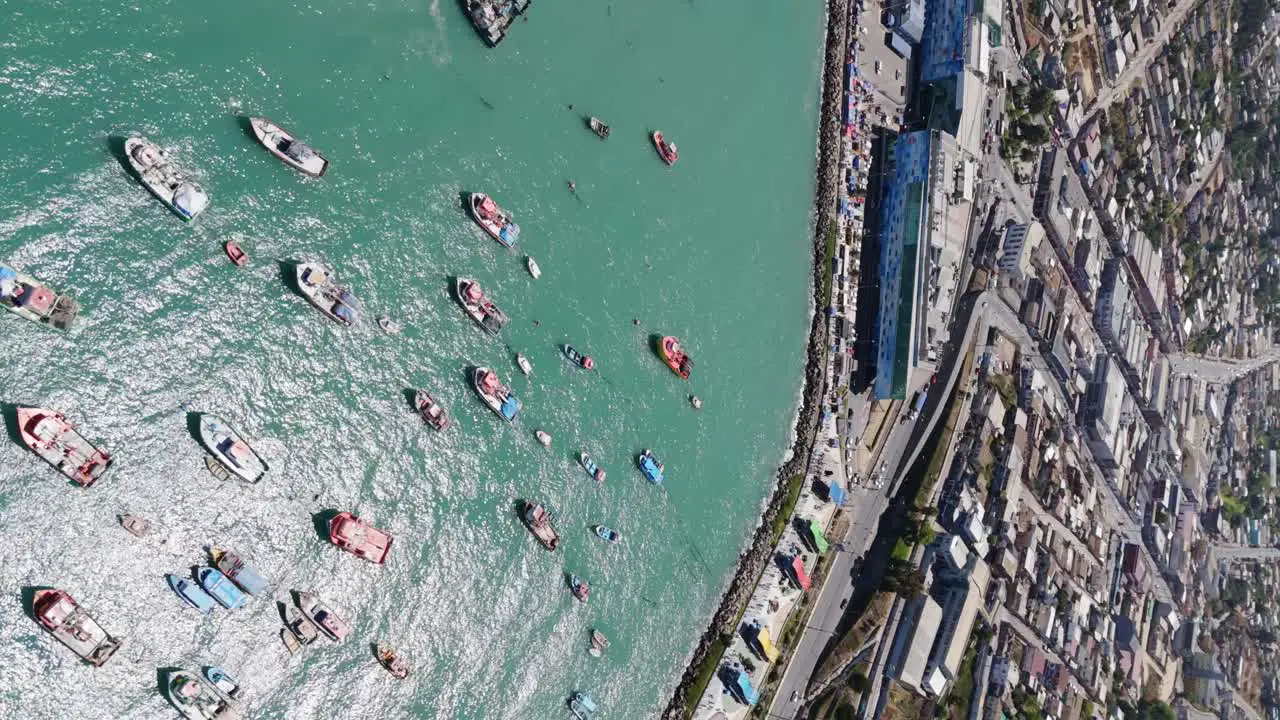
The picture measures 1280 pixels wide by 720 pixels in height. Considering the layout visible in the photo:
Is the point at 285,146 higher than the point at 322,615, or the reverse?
the point at 285,146

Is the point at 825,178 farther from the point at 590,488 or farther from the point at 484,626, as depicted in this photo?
the point at 484,626

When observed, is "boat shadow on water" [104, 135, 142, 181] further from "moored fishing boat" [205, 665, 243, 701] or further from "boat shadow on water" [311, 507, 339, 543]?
"moored fishing boat" [205, 665, 243, 701]

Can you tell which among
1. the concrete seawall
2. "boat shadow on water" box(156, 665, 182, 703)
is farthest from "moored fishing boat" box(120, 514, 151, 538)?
the concrete seawall

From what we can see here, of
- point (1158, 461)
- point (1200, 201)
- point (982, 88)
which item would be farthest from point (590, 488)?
point (1200, 201)

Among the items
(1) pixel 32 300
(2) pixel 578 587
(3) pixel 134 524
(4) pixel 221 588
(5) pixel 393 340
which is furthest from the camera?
(2) pixel 578 587

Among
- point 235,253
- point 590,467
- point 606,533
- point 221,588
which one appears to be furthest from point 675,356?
point 221,588

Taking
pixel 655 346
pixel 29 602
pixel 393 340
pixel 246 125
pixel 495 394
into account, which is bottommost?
pixel 29 602

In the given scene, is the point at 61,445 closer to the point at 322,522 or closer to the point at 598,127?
the point at 322,522
